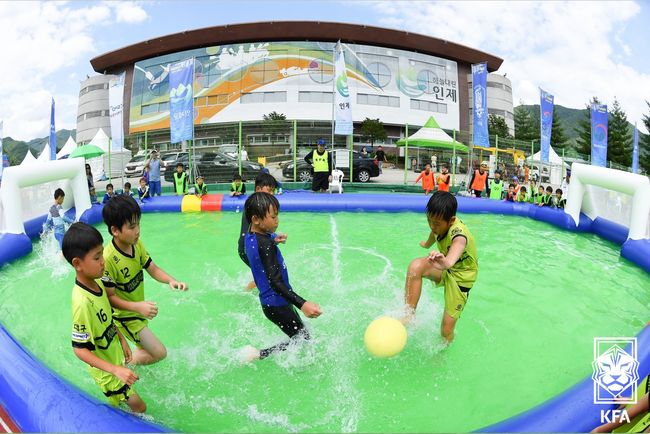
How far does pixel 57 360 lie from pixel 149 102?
136 feet

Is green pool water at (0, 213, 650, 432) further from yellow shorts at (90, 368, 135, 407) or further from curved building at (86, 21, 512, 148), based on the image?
curved building at (86, 21, 512, 148)

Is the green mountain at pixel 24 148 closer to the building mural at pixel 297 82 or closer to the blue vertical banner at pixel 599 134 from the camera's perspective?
the building mural at pixel 297 82

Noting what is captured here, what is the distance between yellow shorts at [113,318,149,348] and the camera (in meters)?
2.89

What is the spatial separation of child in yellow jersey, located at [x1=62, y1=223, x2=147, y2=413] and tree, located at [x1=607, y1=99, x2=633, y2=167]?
159 ft

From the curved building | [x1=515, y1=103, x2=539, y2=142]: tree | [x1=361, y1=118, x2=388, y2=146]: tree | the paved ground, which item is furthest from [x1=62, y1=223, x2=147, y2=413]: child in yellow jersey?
[x1=515, y1=103, x2=539, y2=142]: tree

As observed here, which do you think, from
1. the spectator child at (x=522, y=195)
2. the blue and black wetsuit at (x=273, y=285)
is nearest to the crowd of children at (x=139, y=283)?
the blue and black wetsuit at (x=273, y=285)

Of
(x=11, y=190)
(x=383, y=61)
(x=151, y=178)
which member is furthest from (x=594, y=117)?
(x=383, y=61)

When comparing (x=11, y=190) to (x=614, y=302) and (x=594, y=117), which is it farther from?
(x=594, y=117)

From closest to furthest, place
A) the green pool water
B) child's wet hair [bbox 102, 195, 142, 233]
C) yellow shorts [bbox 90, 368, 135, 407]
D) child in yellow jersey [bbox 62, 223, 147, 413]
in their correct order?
child in yellow jersey [bbox 62, 223, 147, 413] < yellow shorts [bbox 90, 368, 135, 407] < child's wet hair [bbox 102, 195, 142, 233] < the green pool water

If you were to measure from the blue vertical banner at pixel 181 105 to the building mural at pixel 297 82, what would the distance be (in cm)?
2468

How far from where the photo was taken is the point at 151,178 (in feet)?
40.1

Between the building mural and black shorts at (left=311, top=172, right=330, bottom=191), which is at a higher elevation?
the building mural

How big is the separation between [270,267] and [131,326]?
1033 millimetres

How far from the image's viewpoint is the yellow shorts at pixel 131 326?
2895mm
